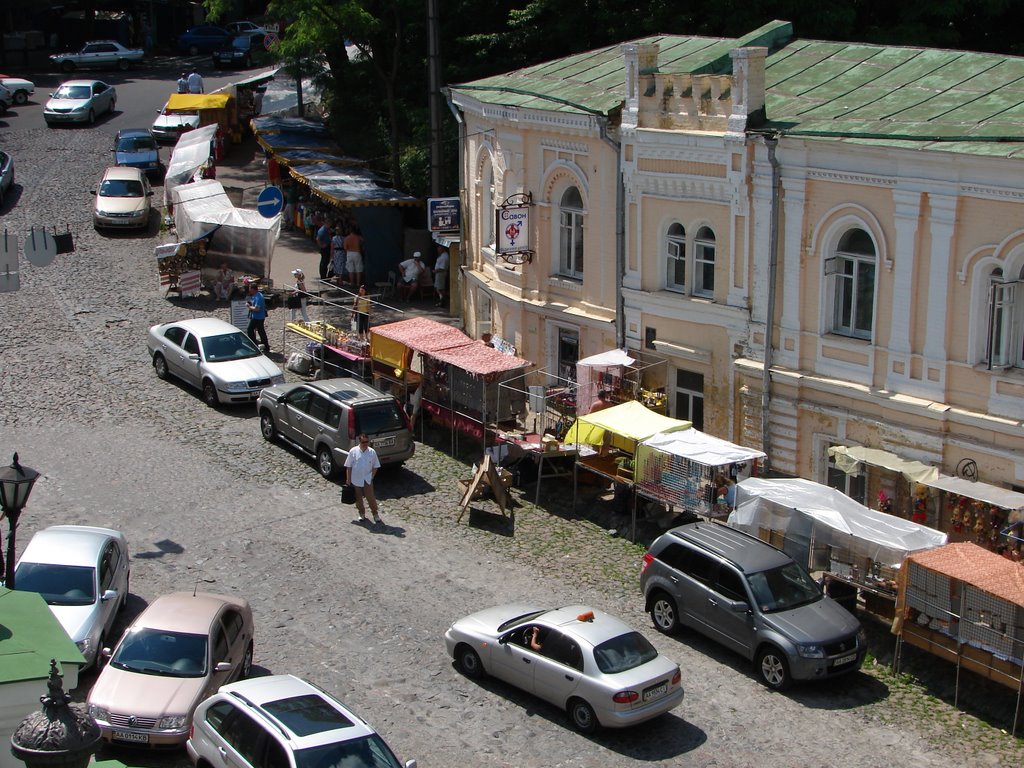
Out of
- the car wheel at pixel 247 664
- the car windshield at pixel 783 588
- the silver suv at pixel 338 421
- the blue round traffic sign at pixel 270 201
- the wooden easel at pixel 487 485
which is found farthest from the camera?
the blue round traffic sign at pixel 270 201

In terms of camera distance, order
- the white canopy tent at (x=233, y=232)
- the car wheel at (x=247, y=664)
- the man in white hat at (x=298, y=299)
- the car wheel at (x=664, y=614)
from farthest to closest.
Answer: the white canopy tent at (x=233, y=232) → the man in white hat at (x=298, y=299) → the car wheel at (x=664, y=614) → the car wheel at (x=247, y=664)

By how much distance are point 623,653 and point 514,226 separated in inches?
501

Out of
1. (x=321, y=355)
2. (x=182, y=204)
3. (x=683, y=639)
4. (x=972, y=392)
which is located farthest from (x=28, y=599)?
(x=182, y=204)

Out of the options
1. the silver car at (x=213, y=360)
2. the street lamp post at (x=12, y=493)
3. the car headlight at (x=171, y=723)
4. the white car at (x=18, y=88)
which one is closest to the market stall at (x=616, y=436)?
the silver car at (x=213, y=360)

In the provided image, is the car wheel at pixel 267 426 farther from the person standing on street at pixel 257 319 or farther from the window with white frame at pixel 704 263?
the window with white frame at pixel 704 263

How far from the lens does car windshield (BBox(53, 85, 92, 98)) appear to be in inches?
2062

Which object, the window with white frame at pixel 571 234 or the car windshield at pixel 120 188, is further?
the car windshield at pixel 120 188

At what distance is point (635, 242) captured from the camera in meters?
24.8

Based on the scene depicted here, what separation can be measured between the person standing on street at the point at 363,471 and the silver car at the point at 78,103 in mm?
34180

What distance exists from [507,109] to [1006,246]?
1153 cm

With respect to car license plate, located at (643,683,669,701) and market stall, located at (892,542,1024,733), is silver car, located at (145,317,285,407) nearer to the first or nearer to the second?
car license plate, located at (643,683,669,701)

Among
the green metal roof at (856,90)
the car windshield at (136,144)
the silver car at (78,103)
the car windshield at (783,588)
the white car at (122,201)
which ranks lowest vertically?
the car windshield at (783,588)

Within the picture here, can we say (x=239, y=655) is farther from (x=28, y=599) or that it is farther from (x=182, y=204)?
(x=182, y=204)

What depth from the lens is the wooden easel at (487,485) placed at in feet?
75.2
